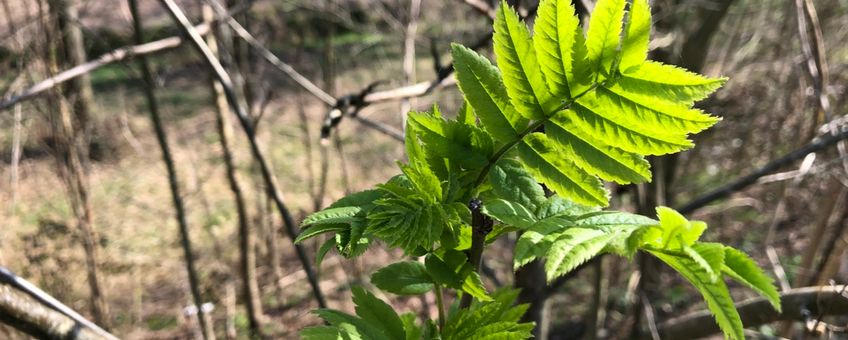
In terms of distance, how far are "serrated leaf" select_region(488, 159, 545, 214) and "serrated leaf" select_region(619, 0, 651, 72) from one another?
0.62 ft

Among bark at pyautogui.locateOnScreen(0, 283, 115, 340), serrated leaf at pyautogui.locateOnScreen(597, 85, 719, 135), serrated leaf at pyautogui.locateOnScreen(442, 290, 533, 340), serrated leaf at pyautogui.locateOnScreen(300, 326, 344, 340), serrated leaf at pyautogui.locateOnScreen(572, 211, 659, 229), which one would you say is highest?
bark at pyautogui.locateOnScreen(0, 283, 115, 340)

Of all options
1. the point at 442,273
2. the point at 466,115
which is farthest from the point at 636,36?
the point at 442,273

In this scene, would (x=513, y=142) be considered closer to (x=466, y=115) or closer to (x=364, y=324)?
(x=466, y=115)

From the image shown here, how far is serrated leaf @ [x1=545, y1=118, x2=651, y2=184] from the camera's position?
0.83 meters

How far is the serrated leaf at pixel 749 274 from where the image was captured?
684 millimetres

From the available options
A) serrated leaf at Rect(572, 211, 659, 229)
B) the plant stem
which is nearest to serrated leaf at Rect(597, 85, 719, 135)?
serrated leaf at Rect(572, 211, 659, 229)

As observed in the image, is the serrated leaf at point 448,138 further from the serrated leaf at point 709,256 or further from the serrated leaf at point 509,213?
the serrated leaf at point 709,256

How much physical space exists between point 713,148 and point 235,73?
26.6 feet

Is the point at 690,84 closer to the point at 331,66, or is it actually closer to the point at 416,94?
the point at 416,94

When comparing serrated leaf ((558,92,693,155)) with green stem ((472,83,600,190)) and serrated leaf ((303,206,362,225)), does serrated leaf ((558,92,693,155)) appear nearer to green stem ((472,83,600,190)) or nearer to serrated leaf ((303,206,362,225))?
green stem ((472,83,600,190))

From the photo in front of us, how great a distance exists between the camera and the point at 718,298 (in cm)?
72

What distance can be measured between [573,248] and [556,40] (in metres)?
0.27

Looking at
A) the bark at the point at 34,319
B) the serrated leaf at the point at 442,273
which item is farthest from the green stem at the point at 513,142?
the bark at the point at 34,319

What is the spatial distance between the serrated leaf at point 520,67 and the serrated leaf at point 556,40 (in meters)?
0.01
